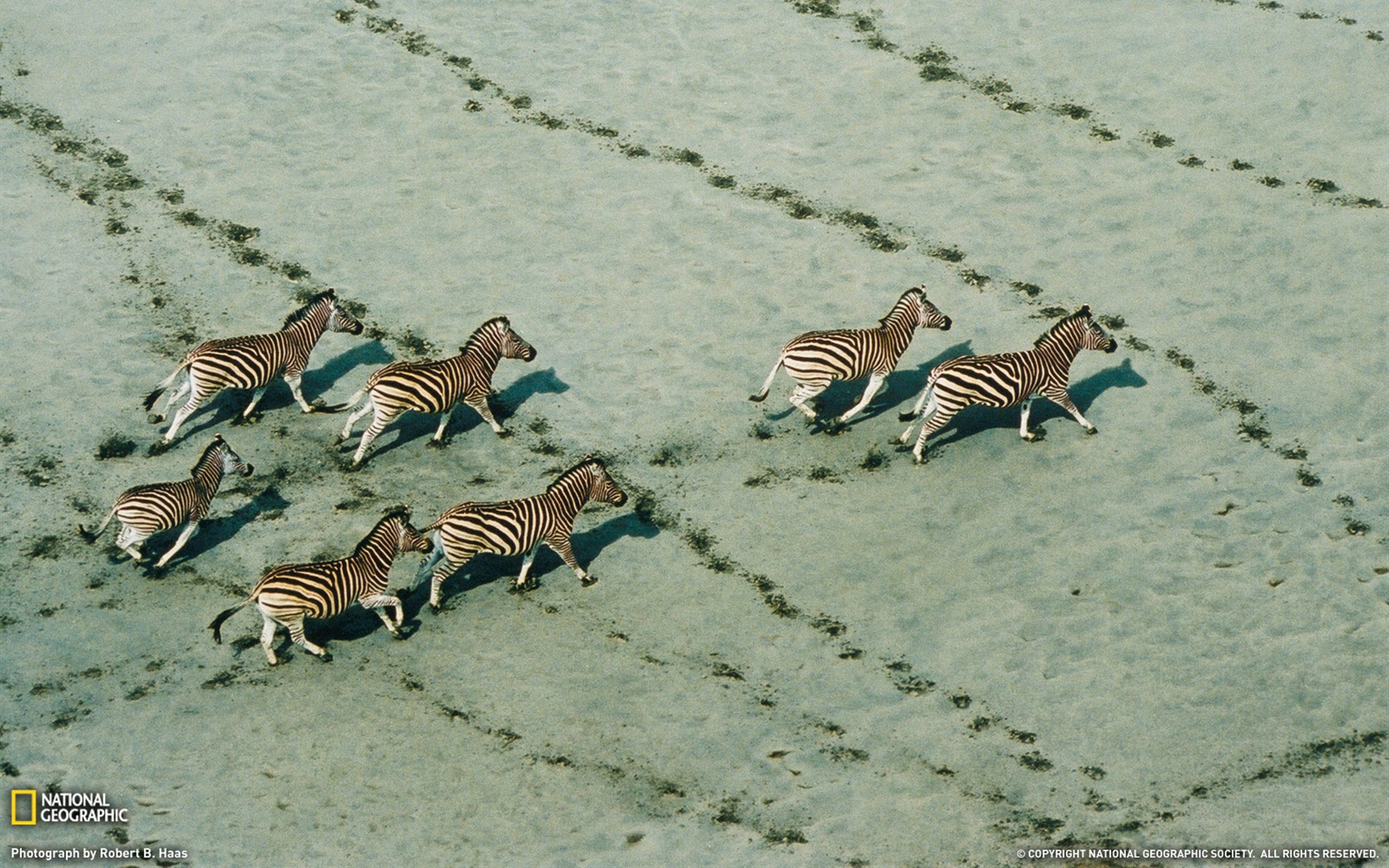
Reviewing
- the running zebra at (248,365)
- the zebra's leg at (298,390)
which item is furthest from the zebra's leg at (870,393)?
the zebra's leg at (298,390)

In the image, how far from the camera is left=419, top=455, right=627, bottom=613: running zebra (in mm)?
15820

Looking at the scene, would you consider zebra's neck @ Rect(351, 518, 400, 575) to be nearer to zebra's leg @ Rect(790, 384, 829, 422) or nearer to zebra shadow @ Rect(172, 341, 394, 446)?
zebra shadow @ Rect(172, 341, 394, 446)

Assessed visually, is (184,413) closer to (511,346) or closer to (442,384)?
(442,384)

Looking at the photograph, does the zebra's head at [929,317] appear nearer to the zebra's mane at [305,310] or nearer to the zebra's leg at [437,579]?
the zebra's leg at [437,579]

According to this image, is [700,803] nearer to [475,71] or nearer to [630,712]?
[630,712]

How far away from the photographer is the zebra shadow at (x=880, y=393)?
64.0 ft

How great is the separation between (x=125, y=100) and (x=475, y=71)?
20.4ft

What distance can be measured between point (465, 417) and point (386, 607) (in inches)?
170

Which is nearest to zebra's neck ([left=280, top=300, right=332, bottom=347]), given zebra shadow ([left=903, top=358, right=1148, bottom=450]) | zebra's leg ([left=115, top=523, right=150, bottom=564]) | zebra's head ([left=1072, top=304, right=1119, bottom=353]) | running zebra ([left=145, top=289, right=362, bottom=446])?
running zebra ([left=145, top=289, right=362, bottom=446])

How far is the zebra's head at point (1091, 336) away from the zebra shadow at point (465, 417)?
22.8 ft

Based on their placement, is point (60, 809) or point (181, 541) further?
point (181, 541)

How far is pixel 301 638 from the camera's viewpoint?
15.2 m

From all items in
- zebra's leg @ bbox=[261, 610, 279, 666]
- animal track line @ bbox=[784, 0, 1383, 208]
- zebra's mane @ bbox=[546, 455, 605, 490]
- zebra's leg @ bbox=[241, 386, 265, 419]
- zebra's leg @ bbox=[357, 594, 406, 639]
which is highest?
animal track line @ bbox=[784, 0, 1383, 208]

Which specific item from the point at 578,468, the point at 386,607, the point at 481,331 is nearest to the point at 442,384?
the point at 481,331
